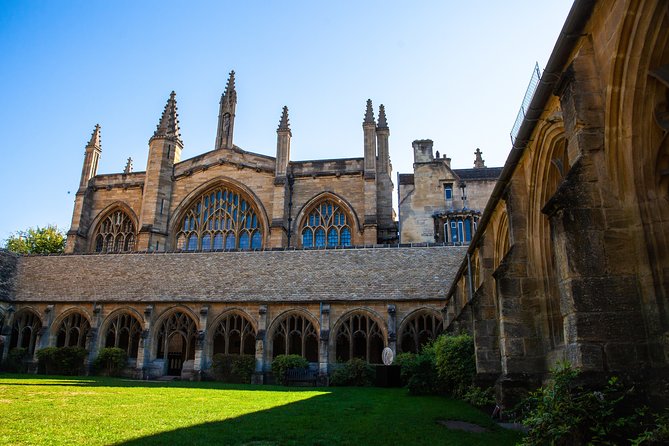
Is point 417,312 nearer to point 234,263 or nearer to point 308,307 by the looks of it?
point 308,307

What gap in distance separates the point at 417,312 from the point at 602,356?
17.2 meters

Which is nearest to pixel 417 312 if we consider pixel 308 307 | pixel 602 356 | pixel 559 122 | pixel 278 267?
pixel 308 307

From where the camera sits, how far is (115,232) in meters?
37.8

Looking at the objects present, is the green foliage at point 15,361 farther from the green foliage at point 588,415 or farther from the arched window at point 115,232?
the green foliage at point 588,415

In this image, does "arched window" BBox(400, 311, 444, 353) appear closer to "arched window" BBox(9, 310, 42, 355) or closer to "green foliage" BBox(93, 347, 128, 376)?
"green foliage" BBox(93, 347, 128, 376)

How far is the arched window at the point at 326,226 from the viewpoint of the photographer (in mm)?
34250

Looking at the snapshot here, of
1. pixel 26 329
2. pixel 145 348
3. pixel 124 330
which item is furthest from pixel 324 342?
pixel 26 329

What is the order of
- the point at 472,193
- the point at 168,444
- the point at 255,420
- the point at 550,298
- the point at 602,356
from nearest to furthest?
the point at 602,356 < the point at 168,444 < the point at 255,420 < the point at 550,298 < the point at 472,193

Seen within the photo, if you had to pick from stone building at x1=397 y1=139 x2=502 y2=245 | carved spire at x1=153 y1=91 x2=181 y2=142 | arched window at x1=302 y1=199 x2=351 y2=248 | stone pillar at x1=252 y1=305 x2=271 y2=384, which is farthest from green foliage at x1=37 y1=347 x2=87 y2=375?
stone building at x1=397 y1=139 x2=502 y2=245

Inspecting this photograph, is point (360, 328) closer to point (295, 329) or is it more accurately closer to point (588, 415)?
point (295, 329)

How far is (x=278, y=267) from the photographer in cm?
2667

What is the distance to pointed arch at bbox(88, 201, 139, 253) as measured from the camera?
37.4 meters

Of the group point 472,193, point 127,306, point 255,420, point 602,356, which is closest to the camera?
point 602,356

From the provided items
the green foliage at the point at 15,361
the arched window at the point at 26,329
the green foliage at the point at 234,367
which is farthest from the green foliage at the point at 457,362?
the arched window at the point at 26,329
